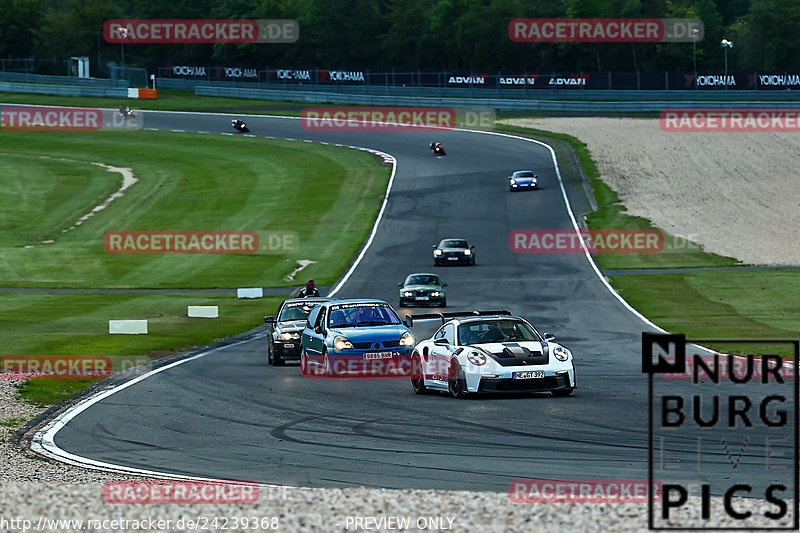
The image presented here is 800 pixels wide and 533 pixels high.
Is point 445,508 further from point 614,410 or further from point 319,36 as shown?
point 319,36

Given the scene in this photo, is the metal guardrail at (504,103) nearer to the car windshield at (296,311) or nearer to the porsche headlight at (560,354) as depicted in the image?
the car windshield at (296,311)

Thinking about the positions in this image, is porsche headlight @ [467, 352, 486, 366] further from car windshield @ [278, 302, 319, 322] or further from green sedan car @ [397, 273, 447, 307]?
green sedan car @ [397, 273, 447, 307]

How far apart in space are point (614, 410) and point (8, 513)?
875cm

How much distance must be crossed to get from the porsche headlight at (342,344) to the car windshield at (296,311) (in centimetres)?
450

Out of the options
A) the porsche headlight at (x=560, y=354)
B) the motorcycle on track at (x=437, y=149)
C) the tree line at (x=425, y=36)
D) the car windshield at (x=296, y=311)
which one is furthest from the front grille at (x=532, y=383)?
the tree line at (x=425, y=36)

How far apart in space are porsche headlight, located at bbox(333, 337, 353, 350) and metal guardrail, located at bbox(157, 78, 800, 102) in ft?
247

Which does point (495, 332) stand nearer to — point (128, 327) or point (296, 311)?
point (296, 311)

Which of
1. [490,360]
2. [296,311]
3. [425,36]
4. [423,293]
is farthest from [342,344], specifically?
[425,36]

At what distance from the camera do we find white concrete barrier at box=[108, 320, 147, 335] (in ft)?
98.6

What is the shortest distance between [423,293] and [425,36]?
339ft

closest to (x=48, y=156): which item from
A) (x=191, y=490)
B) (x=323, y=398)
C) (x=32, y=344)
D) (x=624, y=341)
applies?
(x=32, y=344)

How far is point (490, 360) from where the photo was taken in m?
17.5

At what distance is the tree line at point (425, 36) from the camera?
12744 cm

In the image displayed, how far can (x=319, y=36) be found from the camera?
5561 inches
